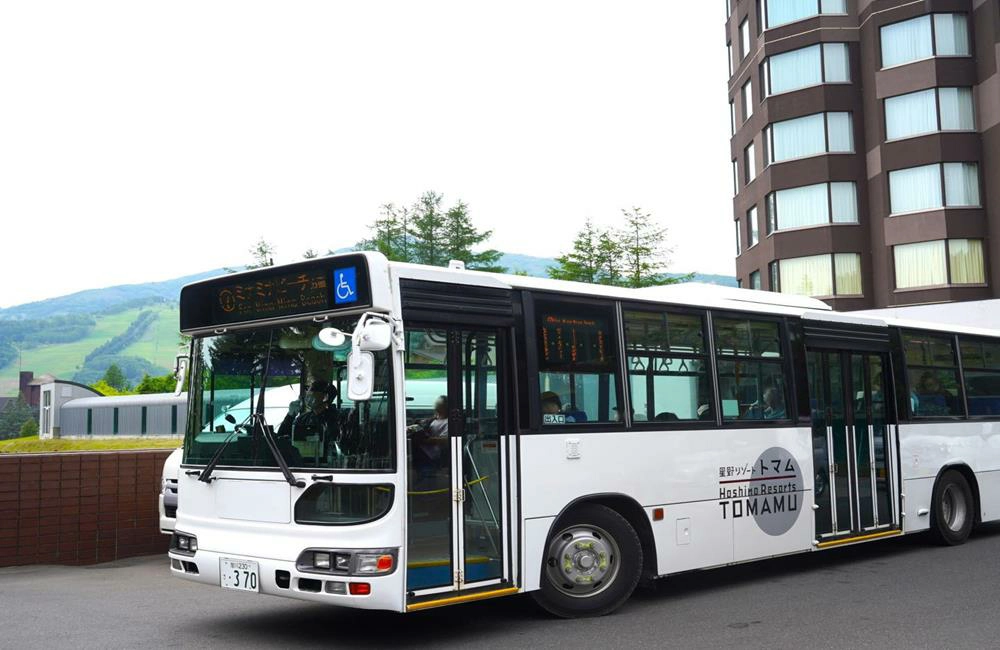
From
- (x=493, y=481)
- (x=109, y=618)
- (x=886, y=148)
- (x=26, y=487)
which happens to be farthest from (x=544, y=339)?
(x=886, y=148)

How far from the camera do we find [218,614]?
9203 millimetres

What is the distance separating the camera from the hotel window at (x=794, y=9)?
39.1 meters

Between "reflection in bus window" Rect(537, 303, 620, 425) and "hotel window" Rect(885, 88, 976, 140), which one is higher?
"hotel window" Rect(885, 88, 976, 140)

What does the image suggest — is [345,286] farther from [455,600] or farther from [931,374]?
[931,374]

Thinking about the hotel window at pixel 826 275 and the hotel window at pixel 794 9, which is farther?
the hotel window at pixel 794 9

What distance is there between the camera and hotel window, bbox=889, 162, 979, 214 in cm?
3616

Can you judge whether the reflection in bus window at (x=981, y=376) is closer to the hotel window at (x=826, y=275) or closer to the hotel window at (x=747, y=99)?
the hotel window at (x=826, y=275)

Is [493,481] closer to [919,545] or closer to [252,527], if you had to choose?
[252,527]

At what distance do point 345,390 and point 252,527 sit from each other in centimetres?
130

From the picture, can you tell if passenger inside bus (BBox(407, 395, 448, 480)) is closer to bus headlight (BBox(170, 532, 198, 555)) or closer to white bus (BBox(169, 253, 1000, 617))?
white bus (BBox(169, 253, 1000, 617))

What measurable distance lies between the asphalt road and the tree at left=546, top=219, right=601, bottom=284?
126ft

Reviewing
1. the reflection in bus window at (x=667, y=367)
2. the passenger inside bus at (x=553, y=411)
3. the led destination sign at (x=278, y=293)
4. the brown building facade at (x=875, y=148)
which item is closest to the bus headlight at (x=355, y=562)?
the led destination sign at (x=278, y=293)

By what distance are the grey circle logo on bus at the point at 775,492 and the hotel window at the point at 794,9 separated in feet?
106

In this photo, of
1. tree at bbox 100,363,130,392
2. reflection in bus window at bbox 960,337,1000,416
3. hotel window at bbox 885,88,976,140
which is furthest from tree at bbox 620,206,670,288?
tree at bbox 100,363,130,392
